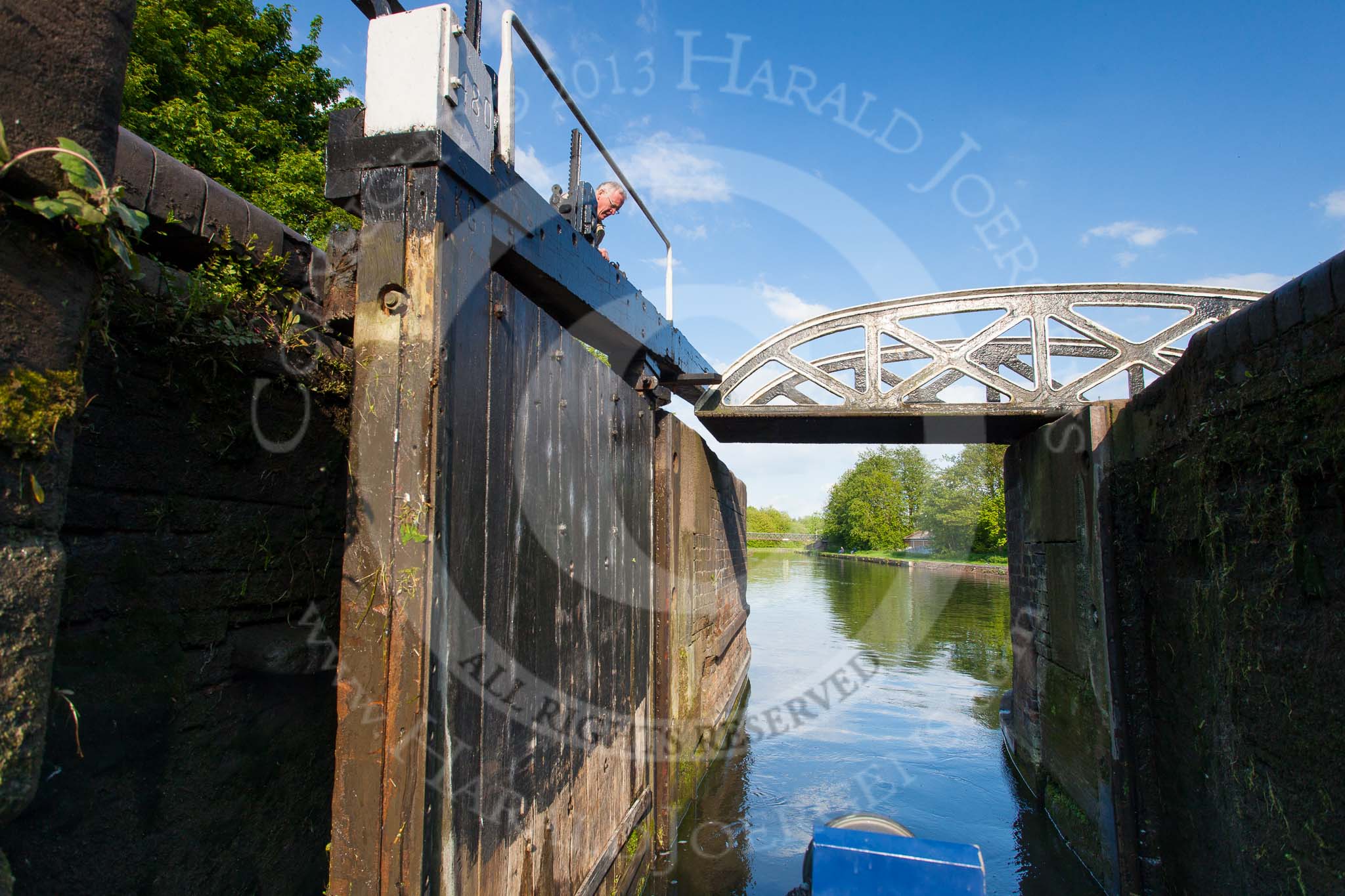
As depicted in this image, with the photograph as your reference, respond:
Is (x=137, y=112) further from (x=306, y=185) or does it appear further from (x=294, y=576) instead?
(x=294, y=576)

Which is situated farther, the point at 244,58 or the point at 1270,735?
the point at 244,58

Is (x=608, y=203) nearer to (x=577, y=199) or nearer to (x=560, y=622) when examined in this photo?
(x=577, y=199)

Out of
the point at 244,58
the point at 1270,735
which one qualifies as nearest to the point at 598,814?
the point at 1270,735

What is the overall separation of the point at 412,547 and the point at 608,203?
9.80ft

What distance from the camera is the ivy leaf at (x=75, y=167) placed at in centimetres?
107

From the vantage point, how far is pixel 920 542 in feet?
164

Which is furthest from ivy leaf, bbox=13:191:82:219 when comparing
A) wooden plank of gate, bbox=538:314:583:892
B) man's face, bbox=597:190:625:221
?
man's face, bbox=597:190:625:221

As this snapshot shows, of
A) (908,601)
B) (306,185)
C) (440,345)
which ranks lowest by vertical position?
(908,601)

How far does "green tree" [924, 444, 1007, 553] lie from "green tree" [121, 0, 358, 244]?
117 feet

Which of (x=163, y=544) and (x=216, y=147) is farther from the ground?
(x=216, y=147)

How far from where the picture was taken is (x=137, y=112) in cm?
926

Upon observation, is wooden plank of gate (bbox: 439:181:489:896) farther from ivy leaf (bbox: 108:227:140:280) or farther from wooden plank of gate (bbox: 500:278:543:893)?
ivy leaf (bbox: 108:227:140:280)

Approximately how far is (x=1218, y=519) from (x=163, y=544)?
4.37m

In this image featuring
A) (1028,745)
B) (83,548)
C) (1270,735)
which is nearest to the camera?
(83,548)
